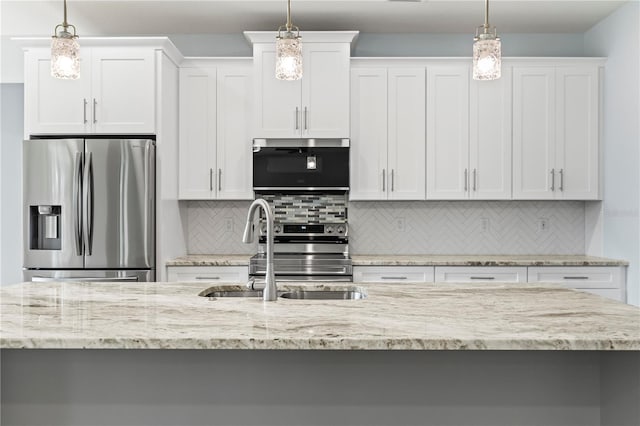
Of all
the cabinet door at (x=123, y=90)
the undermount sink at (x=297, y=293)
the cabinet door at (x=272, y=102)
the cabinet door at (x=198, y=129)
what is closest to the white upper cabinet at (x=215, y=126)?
the cabinet door at (x=198, y=129)

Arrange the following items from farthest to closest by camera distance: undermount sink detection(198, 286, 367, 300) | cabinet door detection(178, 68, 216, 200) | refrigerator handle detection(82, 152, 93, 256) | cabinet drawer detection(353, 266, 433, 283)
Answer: cabinet door detection(178, 68, 216, 200), cabinet drawer detection(353, 266, 433, 283), refrigerator handle detection(82, 152, 93, 256), undermount sink detection(198, 286, 367, 300)

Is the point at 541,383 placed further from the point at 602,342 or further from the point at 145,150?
the point at 145,150

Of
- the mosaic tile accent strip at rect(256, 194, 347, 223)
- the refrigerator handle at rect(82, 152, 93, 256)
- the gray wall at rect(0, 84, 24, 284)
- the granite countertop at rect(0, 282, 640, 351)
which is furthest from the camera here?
the gray wall at rect(0, 84, 24, 284)

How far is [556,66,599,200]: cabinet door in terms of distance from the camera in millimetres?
4176

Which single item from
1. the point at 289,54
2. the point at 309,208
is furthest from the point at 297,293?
the point at 309,208

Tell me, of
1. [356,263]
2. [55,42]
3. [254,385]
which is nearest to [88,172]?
[55,42]

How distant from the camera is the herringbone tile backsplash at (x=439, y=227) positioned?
4523mm

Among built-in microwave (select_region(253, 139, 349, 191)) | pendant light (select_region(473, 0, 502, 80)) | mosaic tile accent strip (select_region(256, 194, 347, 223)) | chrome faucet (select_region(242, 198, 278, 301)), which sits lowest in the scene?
chrome faucet (select_region(242, 198, 278, 301))

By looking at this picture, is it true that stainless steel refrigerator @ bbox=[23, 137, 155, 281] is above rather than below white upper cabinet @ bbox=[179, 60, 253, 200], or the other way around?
below

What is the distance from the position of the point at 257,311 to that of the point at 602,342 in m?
1.01

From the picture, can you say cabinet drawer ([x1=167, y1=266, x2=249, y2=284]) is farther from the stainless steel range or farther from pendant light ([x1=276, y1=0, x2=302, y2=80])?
pendant light ([x1=276, y1=0, x2=302, y2=80])

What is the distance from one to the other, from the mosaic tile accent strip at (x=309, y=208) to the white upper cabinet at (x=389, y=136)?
0.28 metres

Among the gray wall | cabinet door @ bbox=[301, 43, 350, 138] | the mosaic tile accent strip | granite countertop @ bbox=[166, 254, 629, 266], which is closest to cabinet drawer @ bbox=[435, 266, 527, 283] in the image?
granite countertop @ bbox=[166, 254, 629, 266]

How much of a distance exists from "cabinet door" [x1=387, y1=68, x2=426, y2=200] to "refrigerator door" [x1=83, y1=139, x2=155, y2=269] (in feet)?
5.85
